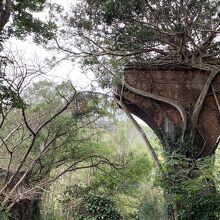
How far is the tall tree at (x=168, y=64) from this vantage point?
24.9 ft

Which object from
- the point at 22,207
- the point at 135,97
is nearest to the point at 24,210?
the point at 22,207

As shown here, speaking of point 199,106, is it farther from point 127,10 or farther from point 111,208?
point 111,208

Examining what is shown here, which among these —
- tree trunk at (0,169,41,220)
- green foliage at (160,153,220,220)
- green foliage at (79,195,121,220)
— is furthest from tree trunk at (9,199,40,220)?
green foliage at (160,153,220,220)

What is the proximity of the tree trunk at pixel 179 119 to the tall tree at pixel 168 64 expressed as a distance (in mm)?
22

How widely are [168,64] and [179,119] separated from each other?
1.50m

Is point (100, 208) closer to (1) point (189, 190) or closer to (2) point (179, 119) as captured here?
(2) point (179, 119)

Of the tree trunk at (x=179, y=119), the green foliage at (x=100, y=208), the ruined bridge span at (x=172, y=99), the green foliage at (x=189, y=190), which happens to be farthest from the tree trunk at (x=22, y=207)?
the green foliage at (x=189, y=190)

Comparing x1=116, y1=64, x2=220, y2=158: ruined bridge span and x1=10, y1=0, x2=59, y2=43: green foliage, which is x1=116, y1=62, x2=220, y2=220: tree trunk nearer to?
x1=116, y1=64, x2=220, y2=158: ruined bridge span

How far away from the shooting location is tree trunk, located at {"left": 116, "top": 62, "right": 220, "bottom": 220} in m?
7.46

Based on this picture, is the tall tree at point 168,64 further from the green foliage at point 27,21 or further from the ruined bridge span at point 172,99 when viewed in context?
the green foliage at point 27,21

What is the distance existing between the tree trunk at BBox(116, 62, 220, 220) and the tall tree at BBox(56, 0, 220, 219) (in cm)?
2

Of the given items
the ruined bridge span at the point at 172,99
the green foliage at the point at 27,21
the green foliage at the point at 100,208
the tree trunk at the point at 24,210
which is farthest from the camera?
the green foliage at the point at 100,208

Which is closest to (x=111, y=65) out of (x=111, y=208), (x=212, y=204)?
(x=212, y=204)

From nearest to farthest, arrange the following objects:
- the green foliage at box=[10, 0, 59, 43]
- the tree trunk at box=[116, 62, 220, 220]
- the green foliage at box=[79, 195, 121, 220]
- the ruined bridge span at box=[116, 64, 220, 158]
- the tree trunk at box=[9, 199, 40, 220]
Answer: the green foliage at box=[10, 0, 59, 43], the tree trunk at box=[116, 62, 220, 220], the ruined bridge span at box=[116, 64, 220, 158], the tree trunk at box=[9, 199, 40, 220], the green foliage at box=[79, 195, 121, 220]
